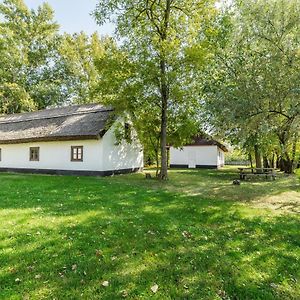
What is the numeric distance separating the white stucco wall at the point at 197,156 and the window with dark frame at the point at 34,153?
15.3 metres

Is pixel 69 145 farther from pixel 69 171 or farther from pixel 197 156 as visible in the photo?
pixel 197 156

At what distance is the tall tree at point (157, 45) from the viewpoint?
15344mm

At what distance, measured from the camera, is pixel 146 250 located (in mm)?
5172

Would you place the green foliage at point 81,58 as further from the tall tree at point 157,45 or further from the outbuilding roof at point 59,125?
the tall tree at point 157,45

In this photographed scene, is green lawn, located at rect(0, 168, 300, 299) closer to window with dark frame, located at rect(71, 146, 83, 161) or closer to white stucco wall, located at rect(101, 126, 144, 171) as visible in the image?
white stucco wall, located at rect(101, 126, 144, 171)

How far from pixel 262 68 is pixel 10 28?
34.2m

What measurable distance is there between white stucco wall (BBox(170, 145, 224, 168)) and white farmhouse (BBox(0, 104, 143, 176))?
921cm

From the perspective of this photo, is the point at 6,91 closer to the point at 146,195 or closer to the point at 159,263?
the point at 146,195

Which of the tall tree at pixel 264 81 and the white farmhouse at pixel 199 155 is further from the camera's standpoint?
the white farmhouse at pixel 199 155

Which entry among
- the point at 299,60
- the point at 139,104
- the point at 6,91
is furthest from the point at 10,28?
the point at 299,60

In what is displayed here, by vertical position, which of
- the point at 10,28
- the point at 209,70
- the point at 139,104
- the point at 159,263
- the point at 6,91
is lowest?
the point at 159,263

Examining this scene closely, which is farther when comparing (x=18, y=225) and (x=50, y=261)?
(x=18, y=225)

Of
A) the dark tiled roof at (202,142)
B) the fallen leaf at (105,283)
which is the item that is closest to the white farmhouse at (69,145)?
the dark tiled roof at (202,142)

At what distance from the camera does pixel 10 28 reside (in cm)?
3444
